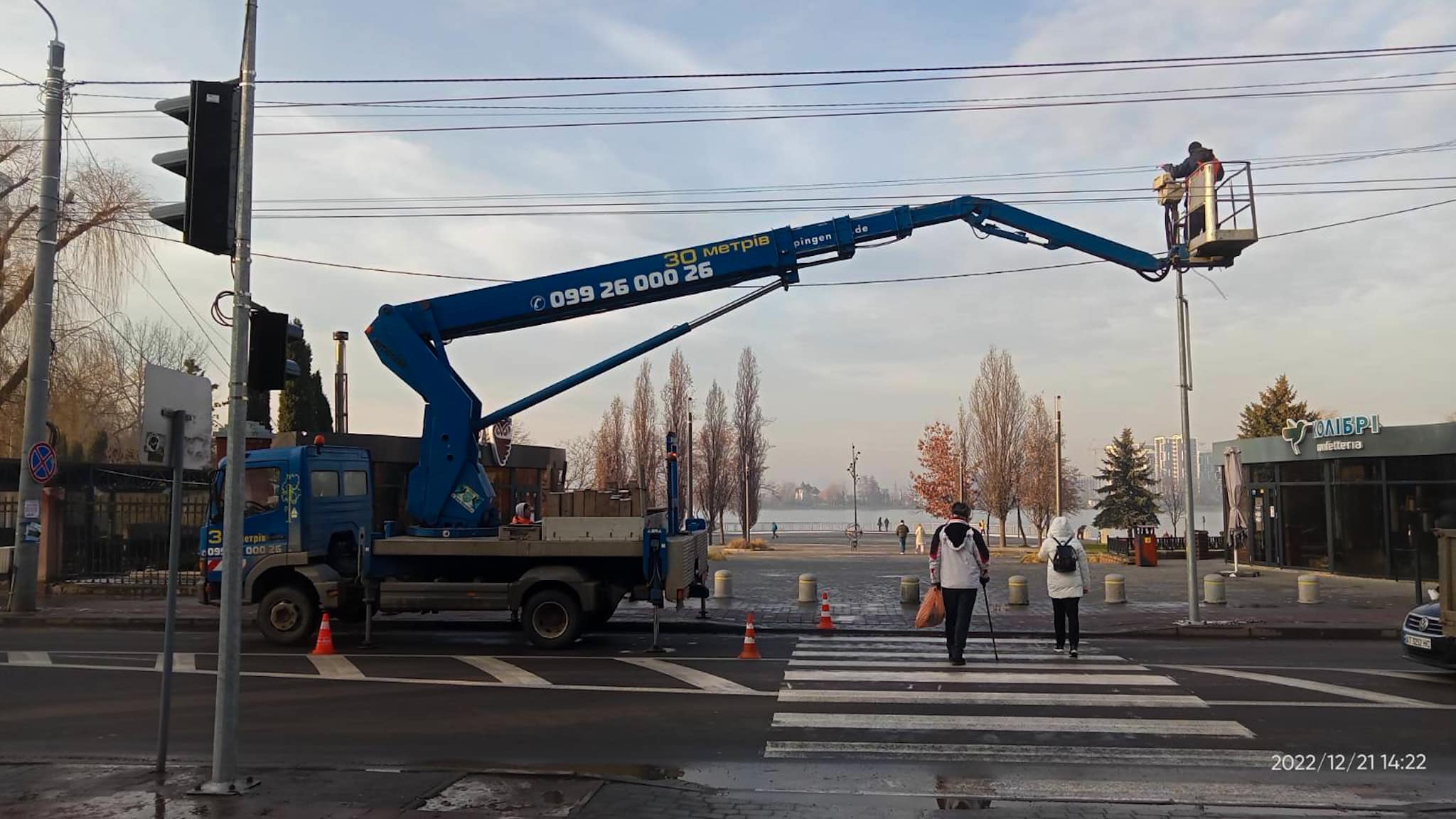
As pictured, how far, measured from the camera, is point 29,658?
13016 mm

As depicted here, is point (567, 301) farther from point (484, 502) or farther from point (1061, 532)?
point (1061, 532)

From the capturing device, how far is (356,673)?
460 inches

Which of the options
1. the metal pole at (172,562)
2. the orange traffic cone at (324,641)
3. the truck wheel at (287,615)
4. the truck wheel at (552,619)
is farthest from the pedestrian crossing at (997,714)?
the truck wheel at (287,615)

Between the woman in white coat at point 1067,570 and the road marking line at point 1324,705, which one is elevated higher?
the woman in white coat at point 1067,570

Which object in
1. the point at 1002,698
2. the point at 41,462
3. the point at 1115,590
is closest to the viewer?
Answer: the point at 1002,698

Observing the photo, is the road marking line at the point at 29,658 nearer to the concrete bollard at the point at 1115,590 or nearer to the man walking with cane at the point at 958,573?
the man walking with cane at the point at 958,573

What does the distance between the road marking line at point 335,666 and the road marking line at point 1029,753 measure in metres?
5.75

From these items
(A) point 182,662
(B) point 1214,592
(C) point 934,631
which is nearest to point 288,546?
(A) point 182,662

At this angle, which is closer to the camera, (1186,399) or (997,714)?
(997,714)

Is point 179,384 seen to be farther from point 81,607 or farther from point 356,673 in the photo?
point 81,607

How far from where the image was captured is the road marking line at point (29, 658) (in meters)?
12.6

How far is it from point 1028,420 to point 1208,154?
4208cm

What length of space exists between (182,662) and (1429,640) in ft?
46.5

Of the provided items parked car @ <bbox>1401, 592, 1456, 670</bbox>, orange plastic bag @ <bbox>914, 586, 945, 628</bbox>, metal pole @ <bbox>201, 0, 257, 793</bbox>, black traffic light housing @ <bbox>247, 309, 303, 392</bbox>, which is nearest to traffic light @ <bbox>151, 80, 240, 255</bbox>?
metal pole @ <bbox>201, 0, 257, 793</bbox>
